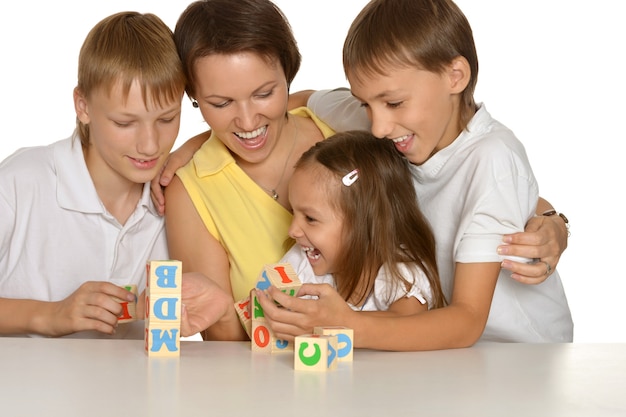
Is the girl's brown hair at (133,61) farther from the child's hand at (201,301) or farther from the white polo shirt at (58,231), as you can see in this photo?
the child's hand at (201,301)

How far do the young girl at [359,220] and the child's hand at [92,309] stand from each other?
0.48 metres

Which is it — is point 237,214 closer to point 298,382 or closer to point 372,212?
point 372,212

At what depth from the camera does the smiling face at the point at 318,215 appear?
258cm

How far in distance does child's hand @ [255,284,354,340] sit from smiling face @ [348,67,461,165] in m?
0.48

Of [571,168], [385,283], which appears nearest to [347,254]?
[385,283]

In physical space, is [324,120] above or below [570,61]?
below

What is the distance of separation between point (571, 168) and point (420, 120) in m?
2.20

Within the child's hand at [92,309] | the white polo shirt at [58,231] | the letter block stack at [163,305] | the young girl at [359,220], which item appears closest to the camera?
the letter block stack at [163,305]

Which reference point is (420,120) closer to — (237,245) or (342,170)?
(342,170)

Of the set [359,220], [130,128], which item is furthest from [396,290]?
[130,128]

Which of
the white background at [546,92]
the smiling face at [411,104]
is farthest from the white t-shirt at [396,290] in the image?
the white background at [546,92]

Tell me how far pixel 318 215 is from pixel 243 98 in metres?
0.35

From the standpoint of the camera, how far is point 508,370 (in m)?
2.03

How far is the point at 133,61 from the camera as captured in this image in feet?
8.39
